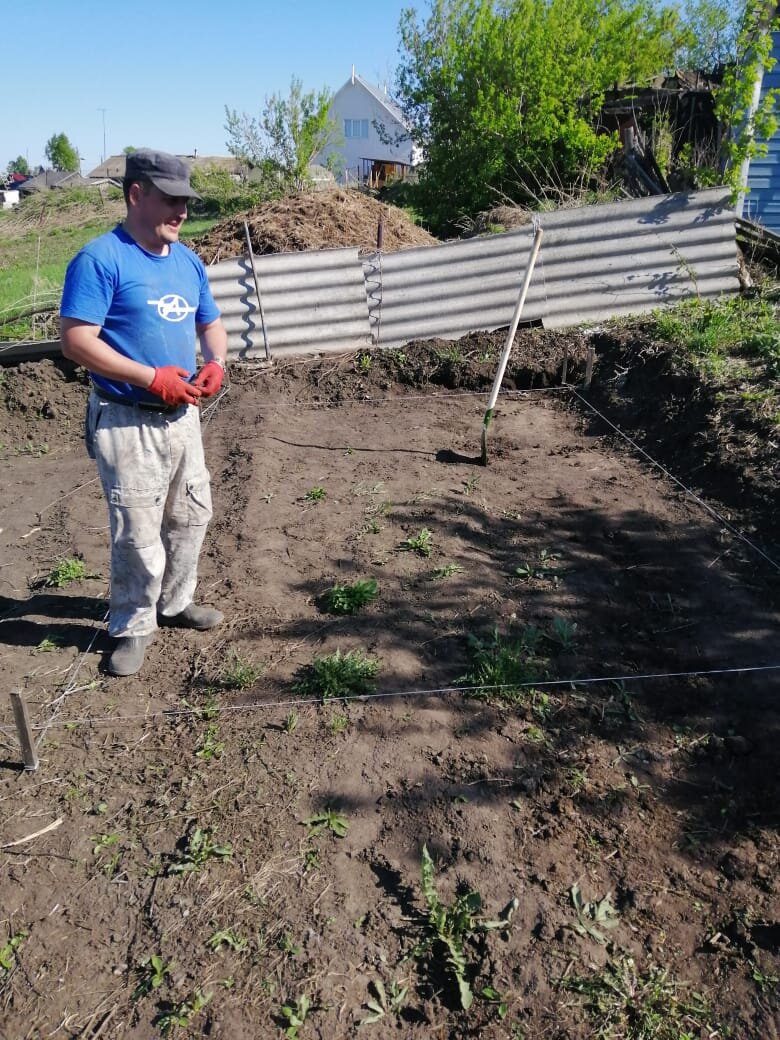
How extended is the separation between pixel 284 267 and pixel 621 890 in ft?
25.8

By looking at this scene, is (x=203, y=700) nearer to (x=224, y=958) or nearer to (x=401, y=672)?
(x=401, y=672)

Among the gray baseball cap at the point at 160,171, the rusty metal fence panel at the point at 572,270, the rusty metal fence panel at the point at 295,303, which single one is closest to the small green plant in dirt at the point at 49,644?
the gray baseball cap at the point at 160,171

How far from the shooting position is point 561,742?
325cm

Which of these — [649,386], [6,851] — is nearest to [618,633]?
[6,851]

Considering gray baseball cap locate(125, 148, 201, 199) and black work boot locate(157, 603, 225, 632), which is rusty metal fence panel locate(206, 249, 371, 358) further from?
gray baseball cap locate(125, 148, 201, 199)

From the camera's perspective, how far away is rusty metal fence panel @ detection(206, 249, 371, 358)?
8977mm

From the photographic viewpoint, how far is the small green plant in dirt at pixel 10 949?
243 centimetres

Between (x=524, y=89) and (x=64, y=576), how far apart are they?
45.6ft

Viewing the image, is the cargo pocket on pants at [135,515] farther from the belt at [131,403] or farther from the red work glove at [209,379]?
the red work glove at [209,379]

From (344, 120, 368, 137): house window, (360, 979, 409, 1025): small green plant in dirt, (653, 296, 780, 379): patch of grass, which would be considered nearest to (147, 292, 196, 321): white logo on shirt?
(360, 979, 409, 1025): small green plant in dirt

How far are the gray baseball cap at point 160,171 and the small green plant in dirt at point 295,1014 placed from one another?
2847mm

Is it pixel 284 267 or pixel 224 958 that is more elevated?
pixel 284 267

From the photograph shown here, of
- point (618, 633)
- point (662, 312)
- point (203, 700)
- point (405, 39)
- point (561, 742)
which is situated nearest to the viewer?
point (561, 742)

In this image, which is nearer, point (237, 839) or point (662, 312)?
point (237, 839)
